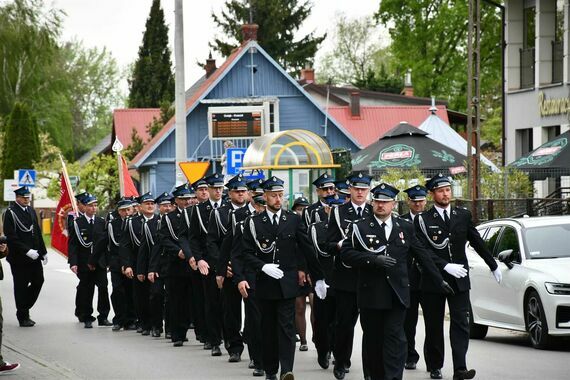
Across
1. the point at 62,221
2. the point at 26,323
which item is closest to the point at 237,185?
the point at 26,323

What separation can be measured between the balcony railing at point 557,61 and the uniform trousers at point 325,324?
2443 centimetres

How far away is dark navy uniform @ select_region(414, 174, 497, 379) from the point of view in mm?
12812

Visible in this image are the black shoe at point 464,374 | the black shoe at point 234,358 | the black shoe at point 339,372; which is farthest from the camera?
the black shoe at point 234,358

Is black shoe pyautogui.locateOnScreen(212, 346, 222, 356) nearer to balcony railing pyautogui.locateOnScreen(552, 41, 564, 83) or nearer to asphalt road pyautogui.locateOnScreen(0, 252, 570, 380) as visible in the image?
asphalt road pyautogui.locateOnScreen(0, 252, 570, 380)

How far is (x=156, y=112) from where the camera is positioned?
7100cm

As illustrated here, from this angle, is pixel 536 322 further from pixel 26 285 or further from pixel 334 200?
pixel 26 285

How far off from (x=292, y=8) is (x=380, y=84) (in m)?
10.4

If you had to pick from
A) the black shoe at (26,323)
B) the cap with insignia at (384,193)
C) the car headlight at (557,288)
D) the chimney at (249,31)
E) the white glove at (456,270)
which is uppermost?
the chimney at (249,31)

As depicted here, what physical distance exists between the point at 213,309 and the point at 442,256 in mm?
3802

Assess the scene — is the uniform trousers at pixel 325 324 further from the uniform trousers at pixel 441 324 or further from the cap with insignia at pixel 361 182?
the cap with insignia at pixel 361 182

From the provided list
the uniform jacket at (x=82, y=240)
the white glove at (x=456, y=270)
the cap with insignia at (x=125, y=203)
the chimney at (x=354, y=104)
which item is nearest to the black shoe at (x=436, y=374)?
the white glove at (x=456, y=270)

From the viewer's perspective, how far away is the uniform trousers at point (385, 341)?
11.6m

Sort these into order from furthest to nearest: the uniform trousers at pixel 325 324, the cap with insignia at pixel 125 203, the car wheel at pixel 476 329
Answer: the cap with insignia at pixel 125 203
the car wheel at pixel 476 329
the uniform trousers at pixel 325 324

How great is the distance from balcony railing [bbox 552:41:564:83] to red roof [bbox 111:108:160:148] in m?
34.8
